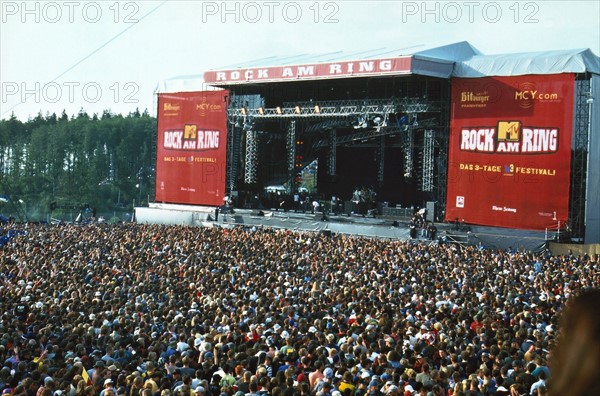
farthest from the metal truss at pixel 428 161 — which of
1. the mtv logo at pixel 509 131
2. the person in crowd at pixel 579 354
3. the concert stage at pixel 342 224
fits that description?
the person in crowd at pixel 579 354

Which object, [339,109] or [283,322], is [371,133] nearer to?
[339,109]

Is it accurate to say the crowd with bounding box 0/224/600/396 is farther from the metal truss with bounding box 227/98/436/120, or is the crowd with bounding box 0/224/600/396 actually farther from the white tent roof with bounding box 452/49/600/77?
the metal truss with bounding box 227/98/436/120

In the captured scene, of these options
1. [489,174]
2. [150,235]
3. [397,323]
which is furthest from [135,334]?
[489,174]

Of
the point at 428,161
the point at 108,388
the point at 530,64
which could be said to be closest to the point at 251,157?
the point at 428,161

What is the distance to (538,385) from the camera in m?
8.45

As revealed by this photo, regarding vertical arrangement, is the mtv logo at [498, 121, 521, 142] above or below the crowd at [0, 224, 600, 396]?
above

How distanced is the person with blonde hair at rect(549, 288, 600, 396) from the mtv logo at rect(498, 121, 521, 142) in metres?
31.3

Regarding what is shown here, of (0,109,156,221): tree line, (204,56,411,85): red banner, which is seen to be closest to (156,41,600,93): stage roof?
(204,56,411,85): red banner

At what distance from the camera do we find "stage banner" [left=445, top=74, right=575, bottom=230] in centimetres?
3025

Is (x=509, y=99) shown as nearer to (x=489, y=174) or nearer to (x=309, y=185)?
(x=489, y=174)

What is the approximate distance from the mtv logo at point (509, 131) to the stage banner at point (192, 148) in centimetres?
1546

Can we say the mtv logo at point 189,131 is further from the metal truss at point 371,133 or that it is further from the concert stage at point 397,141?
the metal truss at point 371,133

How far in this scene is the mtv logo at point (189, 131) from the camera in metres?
43.9

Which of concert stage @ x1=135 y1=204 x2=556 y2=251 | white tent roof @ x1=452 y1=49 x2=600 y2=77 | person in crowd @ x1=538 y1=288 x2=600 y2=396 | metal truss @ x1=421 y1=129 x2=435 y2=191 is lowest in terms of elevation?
concert stage @ x1=135 y1=204 x2=556 y2=251
